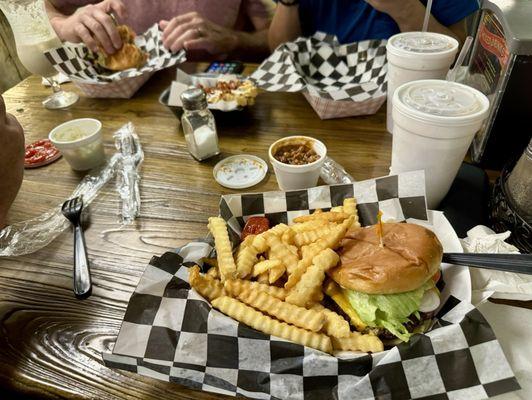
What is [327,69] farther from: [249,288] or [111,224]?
[249,288]

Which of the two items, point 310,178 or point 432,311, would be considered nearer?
point 432,311

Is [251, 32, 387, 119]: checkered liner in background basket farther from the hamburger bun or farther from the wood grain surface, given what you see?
the hamburger bun

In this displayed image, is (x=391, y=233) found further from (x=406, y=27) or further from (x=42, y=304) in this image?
(x=406, y=27)

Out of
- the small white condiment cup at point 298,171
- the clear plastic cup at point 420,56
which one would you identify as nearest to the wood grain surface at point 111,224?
the small white condiment cup at point 298,171

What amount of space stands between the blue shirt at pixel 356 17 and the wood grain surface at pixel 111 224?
0.97 m

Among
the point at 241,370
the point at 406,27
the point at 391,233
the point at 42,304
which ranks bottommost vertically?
the point at 42,304

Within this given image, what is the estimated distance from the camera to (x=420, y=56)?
1.54 m

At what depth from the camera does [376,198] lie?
1.35 m

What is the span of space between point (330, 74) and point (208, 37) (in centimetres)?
110

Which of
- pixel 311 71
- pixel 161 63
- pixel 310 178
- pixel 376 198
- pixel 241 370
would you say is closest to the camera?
pixel 241 370

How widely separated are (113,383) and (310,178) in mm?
1003

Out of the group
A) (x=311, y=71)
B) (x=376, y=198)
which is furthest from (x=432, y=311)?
(x=311, y=71)

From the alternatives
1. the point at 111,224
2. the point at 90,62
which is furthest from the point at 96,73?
the point at 111,224

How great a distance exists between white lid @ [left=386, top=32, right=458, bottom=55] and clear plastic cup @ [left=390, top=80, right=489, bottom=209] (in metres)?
0.31
